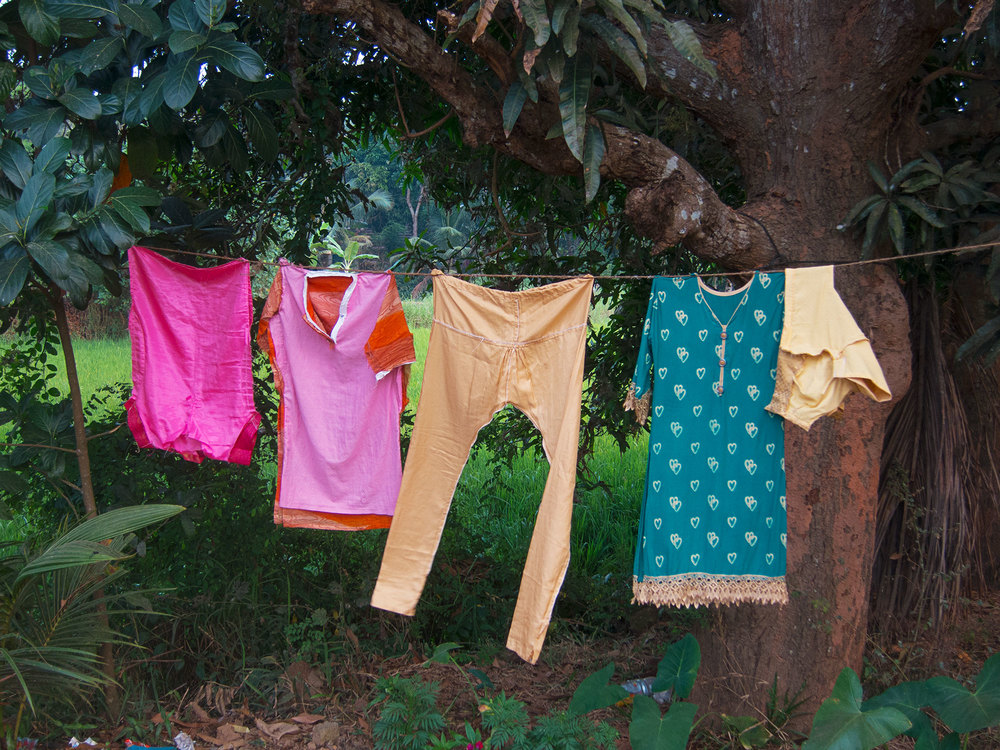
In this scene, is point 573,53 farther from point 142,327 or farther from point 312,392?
point 142,327

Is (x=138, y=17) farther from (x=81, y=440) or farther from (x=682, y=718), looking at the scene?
(x=682, y=718)

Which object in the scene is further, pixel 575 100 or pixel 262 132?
pixel 262 132

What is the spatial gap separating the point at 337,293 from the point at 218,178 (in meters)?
2.03

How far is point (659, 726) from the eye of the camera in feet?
9.43

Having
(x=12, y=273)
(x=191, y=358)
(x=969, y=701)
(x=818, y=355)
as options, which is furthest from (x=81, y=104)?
(x=969, y=701)

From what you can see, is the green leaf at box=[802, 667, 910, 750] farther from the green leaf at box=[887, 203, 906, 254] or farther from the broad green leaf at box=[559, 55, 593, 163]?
the broad green leaf at box=[559, 55, 593, 163]

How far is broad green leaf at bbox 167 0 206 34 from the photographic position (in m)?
2.78

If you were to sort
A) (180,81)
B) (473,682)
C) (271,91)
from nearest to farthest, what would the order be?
1. (180,81)
2. (271,91)
3. (473,682)

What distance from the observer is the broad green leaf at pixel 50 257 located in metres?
A: 2.58

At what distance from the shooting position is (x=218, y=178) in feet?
15.1

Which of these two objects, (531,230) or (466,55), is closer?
(466,55)

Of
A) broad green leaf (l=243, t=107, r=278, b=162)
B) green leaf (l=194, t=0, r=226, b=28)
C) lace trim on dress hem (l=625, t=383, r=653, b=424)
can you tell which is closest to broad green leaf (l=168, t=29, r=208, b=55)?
green leaf (l=194, t=0, r=226, b=28)

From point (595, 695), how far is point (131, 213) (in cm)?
258

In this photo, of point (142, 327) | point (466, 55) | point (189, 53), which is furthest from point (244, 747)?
point (466, 55)
